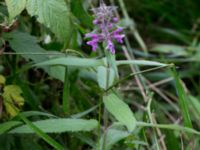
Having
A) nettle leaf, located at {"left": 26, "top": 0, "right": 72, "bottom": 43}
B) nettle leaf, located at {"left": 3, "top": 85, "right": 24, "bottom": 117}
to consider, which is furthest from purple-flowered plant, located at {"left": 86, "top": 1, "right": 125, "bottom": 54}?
nettle leaf, located at {"left": 3, "top": 85, "right": 24, "bottom": 117}

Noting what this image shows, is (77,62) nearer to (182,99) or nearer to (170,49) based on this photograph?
(182,99)

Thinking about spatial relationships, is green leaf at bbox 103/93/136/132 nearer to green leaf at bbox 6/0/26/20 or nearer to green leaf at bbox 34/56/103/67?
green leaf at bbox 34/56/103/67

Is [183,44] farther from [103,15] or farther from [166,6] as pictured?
[103,15]

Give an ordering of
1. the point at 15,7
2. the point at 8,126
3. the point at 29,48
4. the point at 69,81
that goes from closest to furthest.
Result: the point at 15,7 → the point at 8,126 → the point at 29,48 → the point at 69,81

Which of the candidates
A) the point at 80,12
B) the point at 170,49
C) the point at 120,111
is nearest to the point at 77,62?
the point at 120,111

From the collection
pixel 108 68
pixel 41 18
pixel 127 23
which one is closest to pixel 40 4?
pixel 41 18

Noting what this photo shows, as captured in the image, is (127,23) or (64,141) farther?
(127,23)
